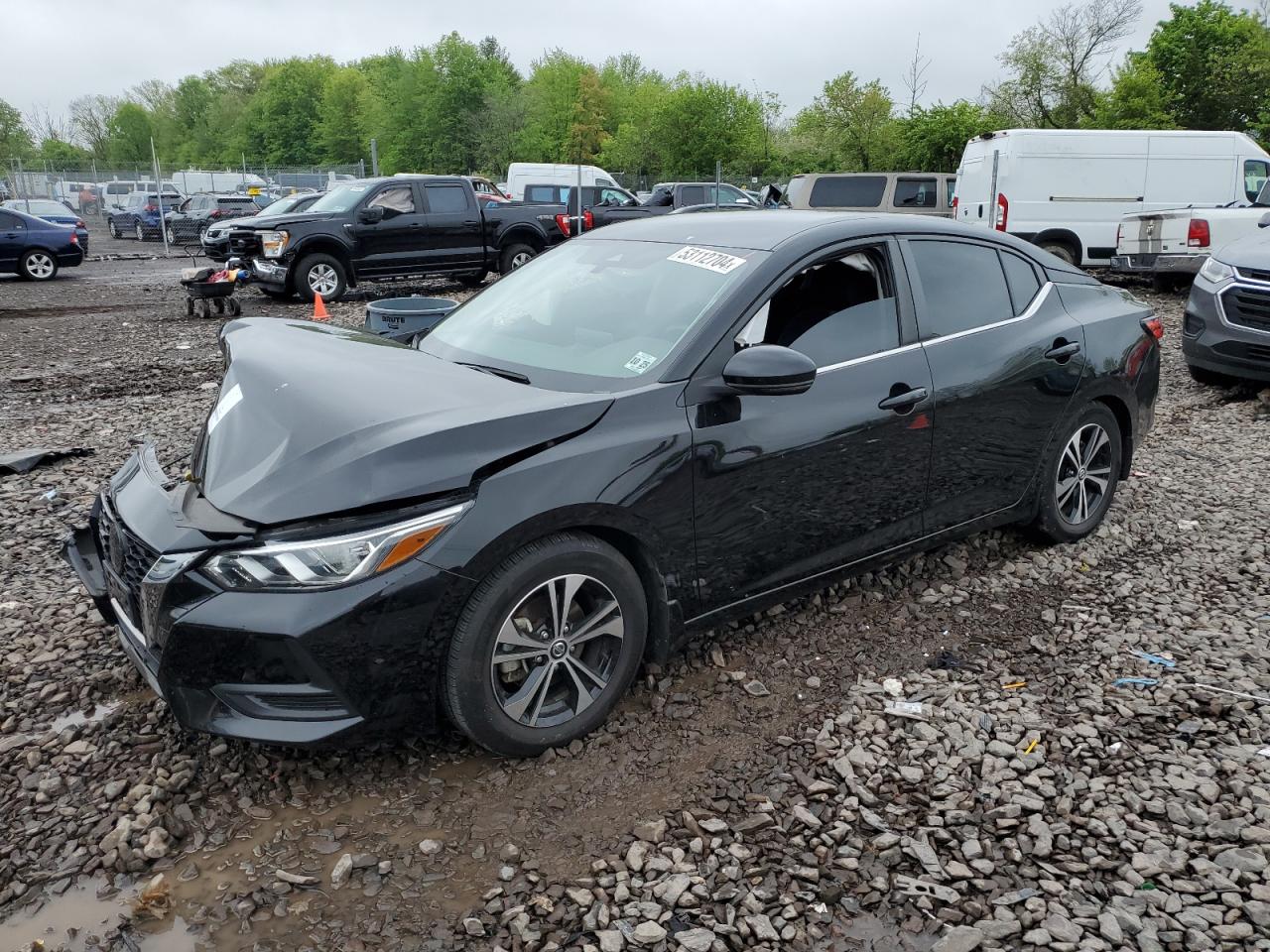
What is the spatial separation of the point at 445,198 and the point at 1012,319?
12715 millimetres

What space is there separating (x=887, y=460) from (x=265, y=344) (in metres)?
2.39

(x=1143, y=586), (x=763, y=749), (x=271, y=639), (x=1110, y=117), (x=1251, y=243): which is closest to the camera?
(x=271, y=639)

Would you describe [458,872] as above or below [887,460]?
below

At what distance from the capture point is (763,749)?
318cm

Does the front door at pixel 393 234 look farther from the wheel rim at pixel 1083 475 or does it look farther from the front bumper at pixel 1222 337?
the wheel rim at pixel 1083 475

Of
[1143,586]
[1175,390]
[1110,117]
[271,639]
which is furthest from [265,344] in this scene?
[1110,117]

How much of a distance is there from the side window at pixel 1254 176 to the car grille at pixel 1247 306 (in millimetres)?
9826

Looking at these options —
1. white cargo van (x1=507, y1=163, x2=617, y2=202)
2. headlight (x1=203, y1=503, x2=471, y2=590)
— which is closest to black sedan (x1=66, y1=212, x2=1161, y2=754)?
headlight (x1=203, y1=503, x2=471, y2=590)

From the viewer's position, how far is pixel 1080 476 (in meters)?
4.75

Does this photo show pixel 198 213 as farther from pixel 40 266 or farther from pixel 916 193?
pixel 916 193

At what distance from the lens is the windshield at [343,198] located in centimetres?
1492

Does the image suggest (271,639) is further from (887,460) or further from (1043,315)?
(1043,315)

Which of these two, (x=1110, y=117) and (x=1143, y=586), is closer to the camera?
(x=1143, y=586)

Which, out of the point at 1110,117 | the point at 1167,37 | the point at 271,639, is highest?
the point at 1167,37
